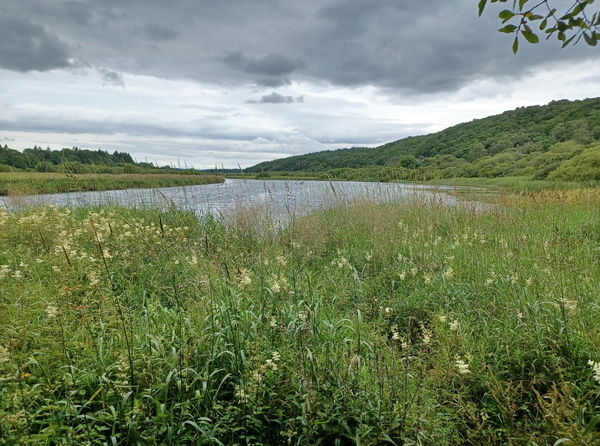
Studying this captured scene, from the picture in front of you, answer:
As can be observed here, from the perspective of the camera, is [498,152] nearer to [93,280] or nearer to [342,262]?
[342,262]

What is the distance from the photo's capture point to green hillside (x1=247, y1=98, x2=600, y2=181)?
15.1 m

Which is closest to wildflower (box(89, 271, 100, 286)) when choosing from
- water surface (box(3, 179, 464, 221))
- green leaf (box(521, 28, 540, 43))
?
green leaf (box(521, 28, 540, 43))

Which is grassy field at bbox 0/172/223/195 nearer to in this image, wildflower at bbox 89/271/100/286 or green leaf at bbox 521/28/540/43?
wildflower at bbox 89/271/100/286

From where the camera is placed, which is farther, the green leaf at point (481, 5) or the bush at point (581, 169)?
the bush at point (581, 169)

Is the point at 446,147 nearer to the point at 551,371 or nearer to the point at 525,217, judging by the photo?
the point at 525,217

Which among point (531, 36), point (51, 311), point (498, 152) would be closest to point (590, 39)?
point (531, 36)

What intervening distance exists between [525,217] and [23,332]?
10.4 meters

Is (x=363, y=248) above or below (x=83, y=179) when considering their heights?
below

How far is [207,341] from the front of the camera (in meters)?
2.64

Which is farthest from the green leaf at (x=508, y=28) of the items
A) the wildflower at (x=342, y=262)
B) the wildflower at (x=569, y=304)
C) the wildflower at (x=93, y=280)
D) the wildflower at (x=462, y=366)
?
the wildflower at (x=93, y=280)

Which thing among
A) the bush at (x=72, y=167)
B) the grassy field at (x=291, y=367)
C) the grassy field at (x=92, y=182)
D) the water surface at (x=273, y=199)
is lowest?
the grassy field at (x=291, y=367)

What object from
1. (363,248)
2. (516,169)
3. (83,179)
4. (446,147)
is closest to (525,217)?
(363,248)

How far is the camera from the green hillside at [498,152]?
1514 cm

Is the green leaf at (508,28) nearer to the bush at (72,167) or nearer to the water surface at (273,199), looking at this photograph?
the water surface at (273,199)
